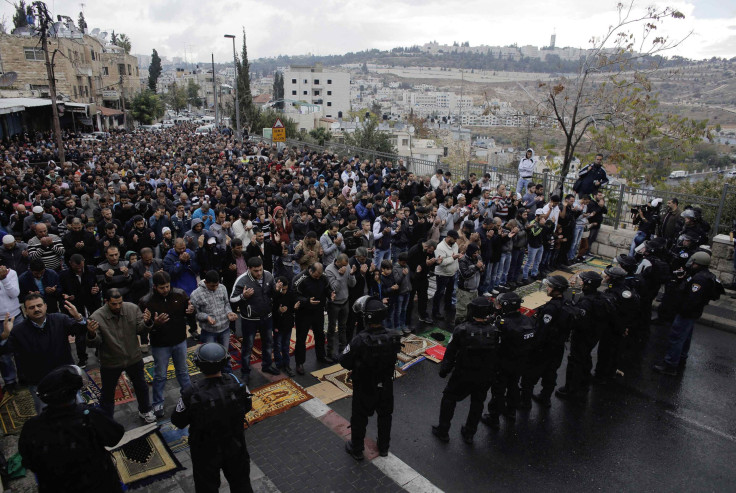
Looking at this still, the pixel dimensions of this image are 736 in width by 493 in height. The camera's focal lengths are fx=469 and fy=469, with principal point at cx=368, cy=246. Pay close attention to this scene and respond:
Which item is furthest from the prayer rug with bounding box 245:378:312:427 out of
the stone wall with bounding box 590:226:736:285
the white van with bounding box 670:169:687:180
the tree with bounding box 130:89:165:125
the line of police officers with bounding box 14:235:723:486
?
the tree with bounding box 130:89:165:125

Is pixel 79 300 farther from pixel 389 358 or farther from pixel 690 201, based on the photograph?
pixel 690 201

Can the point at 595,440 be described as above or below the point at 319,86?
below

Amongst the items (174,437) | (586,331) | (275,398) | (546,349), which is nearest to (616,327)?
(586,331)

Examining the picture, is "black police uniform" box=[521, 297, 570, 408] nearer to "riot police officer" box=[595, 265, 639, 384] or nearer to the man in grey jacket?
"riot police officer" box=[595, 265, 639, 384]

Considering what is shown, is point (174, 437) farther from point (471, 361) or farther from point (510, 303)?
point (510, 303)

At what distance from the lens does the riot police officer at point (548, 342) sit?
5781mm

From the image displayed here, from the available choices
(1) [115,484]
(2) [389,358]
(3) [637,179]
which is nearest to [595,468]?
(2) [389,358]

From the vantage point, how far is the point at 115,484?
150 inches

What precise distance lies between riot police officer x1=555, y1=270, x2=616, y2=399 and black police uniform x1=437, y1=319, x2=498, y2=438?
5.49ft

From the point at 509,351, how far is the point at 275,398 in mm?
3143

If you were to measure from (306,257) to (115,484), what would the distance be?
4.41 metres

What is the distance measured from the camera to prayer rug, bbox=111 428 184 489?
191 inches

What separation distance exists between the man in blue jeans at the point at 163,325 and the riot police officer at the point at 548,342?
4.28 m

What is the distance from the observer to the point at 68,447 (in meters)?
3.40
